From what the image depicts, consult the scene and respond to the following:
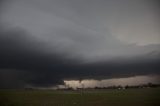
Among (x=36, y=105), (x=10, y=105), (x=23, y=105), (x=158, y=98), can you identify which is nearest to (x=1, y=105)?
(x=10, y=105)

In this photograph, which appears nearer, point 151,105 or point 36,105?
point 151,105

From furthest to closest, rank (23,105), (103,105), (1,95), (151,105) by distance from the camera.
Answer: (103,105) → (23,105) → (1,95) → (151,105)

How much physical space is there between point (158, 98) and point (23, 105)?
25.3ft

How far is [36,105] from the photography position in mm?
24344

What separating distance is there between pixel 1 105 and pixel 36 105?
5686 mm

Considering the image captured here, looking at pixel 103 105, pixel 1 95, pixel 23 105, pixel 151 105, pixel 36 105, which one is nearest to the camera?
pixel 151 105

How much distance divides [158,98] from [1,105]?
287 inches

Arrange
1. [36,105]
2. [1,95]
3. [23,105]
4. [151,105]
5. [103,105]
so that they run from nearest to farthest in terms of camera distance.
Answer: [151,105] < [1,95] < [23,105] < [36,105] < [103,105]

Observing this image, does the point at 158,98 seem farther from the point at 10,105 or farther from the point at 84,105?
the point at 84,105

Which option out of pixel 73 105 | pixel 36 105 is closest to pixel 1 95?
pixel 36 105

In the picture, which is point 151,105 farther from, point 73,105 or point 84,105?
point 84,105

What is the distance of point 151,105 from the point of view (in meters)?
18.3

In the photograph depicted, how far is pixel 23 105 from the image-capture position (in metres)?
22.5

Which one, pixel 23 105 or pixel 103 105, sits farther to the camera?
pixel 103 105
